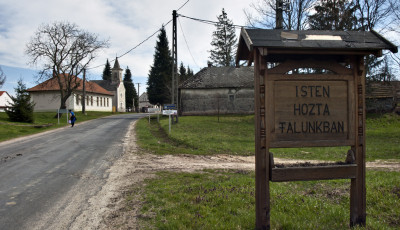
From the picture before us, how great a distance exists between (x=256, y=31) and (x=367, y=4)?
28.7m

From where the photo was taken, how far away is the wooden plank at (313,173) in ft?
12.9

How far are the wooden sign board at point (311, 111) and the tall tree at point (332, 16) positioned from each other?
22.3 metres

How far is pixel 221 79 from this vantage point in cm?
3909

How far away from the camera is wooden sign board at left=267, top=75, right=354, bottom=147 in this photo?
13.2 feet

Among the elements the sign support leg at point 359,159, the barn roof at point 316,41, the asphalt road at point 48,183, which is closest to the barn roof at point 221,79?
the asphalt road at point 48,183

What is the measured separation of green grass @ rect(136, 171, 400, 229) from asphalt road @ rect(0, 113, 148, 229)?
1.42 m

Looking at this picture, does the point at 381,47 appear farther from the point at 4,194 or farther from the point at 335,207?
the point at 4,194

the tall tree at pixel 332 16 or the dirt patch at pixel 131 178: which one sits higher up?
the tall tree at pixel 332 16

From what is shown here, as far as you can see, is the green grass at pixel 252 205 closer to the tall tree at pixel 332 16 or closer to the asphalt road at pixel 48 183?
the asphalt road at pixel 48 183

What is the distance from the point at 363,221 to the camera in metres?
4.11

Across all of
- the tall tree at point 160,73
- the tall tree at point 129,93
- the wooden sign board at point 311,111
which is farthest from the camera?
the tall tree at point 129,93

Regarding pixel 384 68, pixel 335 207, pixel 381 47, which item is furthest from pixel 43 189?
pixel 384 68

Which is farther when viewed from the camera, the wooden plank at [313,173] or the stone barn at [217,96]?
the stone barn at [217,96]

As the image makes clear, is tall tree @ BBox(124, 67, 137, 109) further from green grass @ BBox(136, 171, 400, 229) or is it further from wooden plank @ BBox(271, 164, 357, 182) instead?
wooden plank @ BBox(271, 164, 357, 182)
